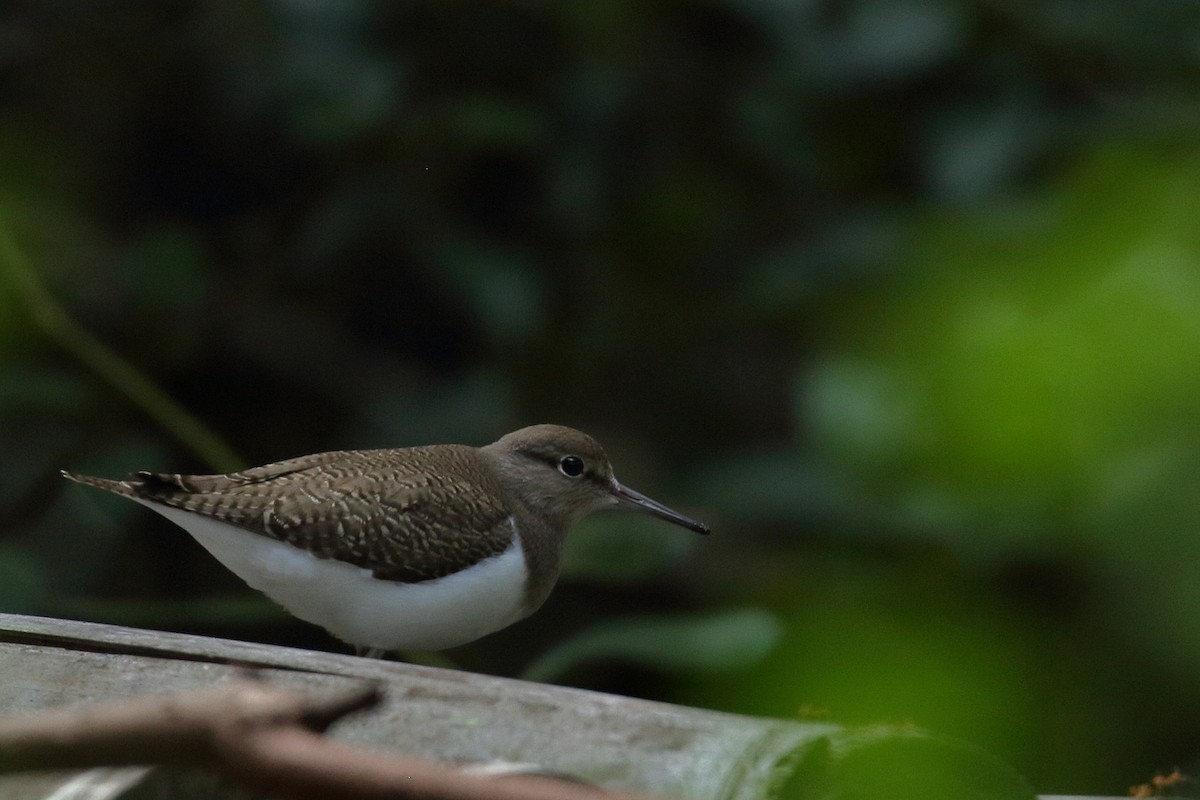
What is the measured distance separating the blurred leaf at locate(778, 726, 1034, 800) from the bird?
142cm

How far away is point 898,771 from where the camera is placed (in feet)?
3.80

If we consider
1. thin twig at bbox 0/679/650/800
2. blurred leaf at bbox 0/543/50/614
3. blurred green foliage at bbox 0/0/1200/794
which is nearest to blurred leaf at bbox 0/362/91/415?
blurred green foliage at bbox 0/0/1200/794

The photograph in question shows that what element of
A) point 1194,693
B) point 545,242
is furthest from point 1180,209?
point 545,242

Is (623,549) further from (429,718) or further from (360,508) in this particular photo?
(429,718)

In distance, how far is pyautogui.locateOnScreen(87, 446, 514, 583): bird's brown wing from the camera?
99.6 inches

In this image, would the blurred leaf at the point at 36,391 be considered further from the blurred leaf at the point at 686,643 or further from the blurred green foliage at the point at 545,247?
the blurred leaf at the point at 686,643

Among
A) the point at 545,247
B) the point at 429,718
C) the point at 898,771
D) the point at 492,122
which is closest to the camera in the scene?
the point at 898,771

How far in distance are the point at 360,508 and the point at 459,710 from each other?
1.15m

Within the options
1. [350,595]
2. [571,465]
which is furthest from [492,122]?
[350,595]

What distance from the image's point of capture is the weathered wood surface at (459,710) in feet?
4.24

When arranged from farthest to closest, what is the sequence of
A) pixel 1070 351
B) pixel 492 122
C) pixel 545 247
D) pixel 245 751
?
1. pixel 545 247
2. pixel 492 122
3. pixel 1070 351
4. pixel 245 751

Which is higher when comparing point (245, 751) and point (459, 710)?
point (245, 751)

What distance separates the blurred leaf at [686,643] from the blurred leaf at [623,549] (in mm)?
216

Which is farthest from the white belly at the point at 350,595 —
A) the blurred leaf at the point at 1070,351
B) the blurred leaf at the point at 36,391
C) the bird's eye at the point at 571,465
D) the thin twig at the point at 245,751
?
the thin twig at the point at 245,751
